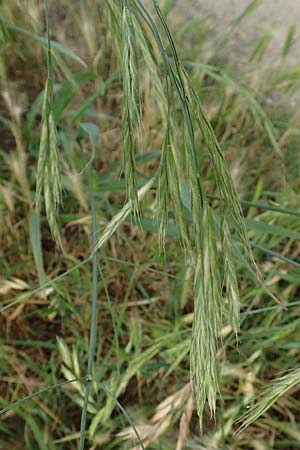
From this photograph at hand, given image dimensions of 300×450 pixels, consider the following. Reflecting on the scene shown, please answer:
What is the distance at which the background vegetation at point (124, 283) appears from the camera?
0.93 metres

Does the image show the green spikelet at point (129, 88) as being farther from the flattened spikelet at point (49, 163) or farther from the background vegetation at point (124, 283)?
the background vegetation at point (124, 283)

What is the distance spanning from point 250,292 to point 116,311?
0.20 m

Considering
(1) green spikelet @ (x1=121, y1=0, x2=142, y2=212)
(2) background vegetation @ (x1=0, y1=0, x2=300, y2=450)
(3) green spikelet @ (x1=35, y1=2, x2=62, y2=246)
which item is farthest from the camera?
(2) background vegetation @ (x1=0, y1=0, x2=300, y2=450)

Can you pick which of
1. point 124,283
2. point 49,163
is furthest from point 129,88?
point 124,283

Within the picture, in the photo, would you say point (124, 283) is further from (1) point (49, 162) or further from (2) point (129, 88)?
(2) point (129, 88)

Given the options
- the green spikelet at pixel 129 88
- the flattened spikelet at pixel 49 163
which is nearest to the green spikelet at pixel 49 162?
the flattened spikelet at pixel 49 163

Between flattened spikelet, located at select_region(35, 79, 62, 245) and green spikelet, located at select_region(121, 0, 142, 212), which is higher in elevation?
green spikelet, located at select_region(121, 0, 142, 212)

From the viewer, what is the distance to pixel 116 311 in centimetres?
107

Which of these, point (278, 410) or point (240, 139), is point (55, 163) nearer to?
point (278, 410)

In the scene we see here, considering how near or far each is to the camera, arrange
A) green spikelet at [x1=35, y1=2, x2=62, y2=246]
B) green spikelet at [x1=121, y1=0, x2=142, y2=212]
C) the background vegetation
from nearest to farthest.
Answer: green spikelet at [x1=121, y1=0, x2=142, y2=212] → green spikelet at [x1=35, y1=2, x2=62, y2=246] → the background vegetation

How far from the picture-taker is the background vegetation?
0.93 metres

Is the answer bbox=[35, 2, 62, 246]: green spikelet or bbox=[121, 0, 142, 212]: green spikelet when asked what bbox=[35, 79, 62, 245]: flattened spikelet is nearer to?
bbox=[35, 2, 62, 246]: green spikelet

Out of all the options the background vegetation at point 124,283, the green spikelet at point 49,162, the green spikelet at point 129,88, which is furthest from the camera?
the background vegetation at point 124,283

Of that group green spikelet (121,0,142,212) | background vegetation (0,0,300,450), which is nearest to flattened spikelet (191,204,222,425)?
green spikelet (121,0,142,212)
